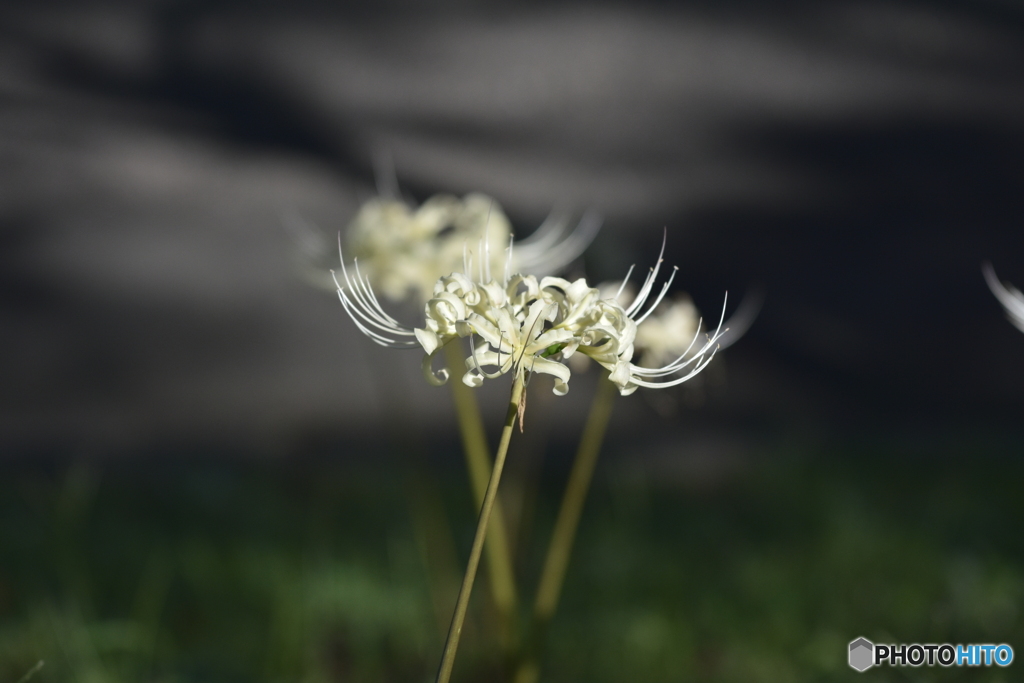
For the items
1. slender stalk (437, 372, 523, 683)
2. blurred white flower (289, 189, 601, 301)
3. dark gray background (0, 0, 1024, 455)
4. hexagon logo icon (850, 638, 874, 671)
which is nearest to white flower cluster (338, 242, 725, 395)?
slender stalk (437, 372, 523, 683)

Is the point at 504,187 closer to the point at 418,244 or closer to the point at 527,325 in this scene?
the point at 418,244

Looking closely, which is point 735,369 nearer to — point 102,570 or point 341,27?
point 341,27

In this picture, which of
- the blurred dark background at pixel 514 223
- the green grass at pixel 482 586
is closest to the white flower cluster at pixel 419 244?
the green grass at pixel 482 586

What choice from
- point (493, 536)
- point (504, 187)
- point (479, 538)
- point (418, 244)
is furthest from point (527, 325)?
point (504, 187)

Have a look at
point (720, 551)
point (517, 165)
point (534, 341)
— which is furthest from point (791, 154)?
point (534, 341)

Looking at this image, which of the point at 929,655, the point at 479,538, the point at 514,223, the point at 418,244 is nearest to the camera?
the point at 479,538
